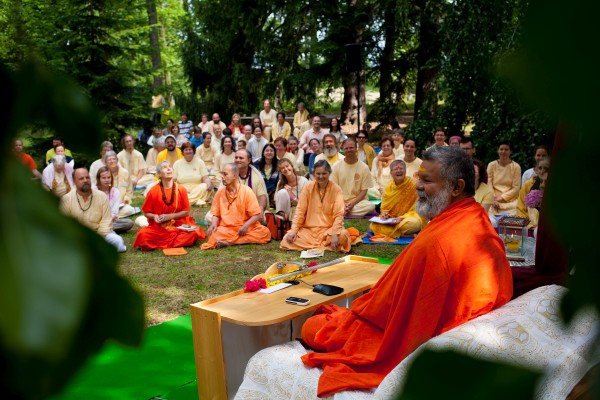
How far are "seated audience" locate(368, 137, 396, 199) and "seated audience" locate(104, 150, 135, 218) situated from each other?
4.06 metres

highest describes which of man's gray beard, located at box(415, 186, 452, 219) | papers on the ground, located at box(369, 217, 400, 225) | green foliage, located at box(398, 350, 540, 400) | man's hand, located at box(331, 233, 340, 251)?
green foliage, located at box(398, 350, 540, 400)

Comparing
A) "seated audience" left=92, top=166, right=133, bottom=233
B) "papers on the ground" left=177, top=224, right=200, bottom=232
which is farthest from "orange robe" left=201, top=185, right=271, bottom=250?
"seated audience" left=92, top=166, right=133, bottom=233

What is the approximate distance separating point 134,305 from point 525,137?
9.55 metres

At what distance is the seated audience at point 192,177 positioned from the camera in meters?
9.76

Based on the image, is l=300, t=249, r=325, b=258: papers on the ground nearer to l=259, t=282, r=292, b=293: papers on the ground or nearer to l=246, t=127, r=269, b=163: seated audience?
l=259, t=282, r=292, b=293: papers on the ground

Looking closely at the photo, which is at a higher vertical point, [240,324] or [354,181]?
[354,181]

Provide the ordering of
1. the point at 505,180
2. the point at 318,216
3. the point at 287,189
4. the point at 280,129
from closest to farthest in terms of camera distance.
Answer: the point at 318,216
the point at 287,189
the point at 505,180
the point at 280,129

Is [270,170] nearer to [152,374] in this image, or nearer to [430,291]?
[152,374]

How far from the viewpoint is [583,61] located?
208mm

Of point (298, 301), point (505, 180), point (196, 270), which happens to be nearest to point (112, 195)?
point (196, 270)

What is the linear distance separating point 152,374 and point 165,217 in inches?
137

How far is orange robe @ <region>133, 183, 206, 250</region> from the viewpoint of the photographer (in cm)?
689

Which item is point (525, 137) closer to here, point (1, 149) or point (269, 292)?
point (269, 292)

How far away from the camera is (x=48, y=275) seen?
0.69 feet
